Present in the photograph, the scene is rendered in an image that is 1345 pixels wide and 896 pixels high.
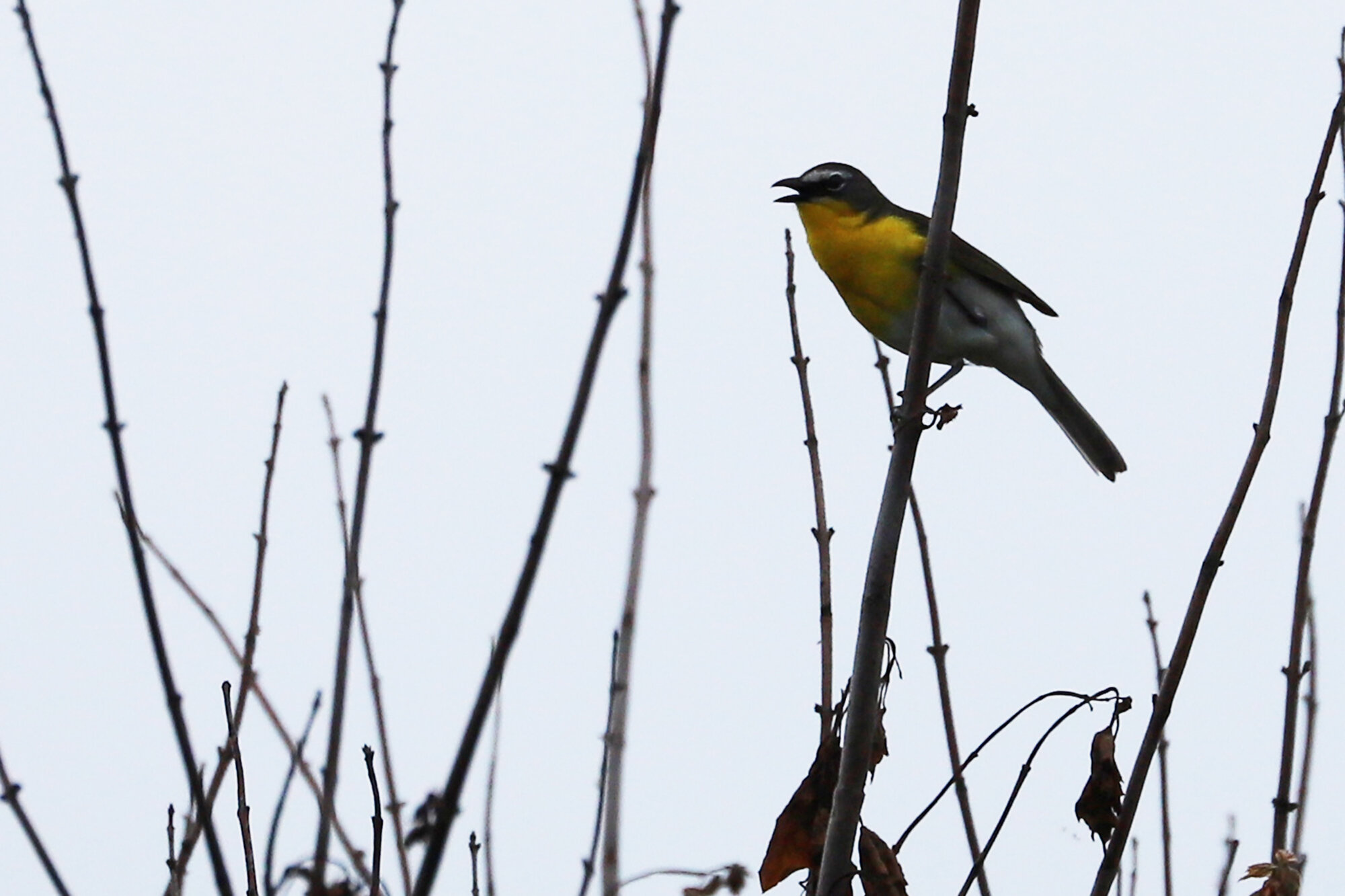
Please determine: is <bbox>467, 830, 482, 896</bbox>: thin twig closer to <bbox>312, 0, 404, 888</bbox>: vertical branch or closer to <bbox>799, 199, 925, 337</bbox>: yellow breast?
<bbox>312, 0, 404, 888</bbox>: vertical branch

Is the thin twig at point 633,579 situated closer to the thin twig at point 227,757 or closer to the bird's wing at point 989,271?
the thin twig at point 227,757

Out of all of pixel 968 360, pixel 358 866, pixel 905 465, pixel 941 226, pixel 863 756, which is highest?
pixel 968 360

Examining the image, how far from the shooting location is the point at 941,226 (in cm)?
251

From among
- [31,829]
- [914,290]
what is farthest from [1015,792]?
[914,290]

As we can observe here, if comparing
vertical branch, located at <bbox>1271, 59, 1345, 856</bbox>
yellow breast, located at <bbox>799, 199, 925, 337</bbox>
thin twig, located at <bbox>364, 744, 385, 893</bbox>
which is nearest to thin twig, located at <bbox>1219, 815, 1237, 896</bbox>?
vertical branch, located at <bbox>1271, 59, 1345, 856</bbox>

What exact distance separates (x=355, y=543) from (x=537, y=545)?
1143 mm

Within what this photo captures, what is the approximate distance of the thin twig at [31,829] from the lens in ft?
6.79

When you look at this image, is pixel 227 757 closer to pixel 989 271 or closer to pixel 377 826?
pixel 377 826

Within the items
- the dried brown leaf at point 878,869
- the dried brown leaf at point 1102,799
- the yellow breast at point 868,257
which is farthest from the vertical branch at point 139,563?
the yellow breast at point 868,257

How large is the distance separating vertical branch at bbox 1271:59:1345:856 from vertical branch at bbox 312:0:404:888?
1.73 meters

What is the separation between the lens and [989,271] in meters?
5.88

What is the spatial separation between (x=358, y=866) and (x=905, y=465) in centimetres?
113

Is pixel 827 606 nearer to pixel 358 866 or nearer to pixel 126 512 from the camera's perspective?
pixel 358 866

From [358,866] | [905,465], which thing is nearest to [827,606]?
[905,465]
